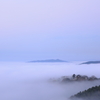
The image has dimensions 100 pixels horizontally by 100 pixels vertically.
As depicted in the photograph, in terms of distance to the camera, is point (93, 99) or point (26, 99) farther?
point (26, 99)

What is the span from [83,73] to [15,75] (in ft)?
183

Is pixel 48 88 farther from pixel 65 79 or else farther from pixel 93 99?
pixel 93 99

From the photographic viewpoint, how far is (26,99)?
201 feet

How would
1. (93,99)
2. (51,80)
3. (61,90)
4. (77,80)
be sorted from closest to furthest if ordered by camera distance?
1. (93,99)
2. (61,90)
3. (77,80)
4. (51,80)

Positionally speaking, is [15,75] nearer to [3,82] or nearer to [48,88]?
[3,82]

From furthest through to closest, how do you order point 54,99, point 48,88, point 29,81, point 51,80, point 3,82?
point 3,82, point 29,81, point 51,80, point 48,88, point 54,99

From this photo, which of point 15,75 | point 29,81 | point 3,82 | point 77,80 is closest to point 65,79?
point 77,80

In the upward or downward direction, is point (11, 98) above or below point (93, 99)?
below

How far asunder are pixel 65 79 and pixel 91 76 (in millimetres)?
8754

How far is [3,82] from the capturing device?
97.1 meters

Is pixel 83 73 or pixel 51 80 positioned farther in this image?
pixel 51 80

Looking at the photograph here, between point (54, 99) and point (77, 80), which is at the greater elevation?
point (77, 80)

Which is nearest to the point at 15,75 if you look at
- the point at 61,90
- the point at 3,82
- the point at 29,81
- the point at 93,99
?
the point at 3,82

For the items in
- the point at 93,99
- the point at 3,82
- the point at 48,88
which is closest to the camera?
the point at 93,99
